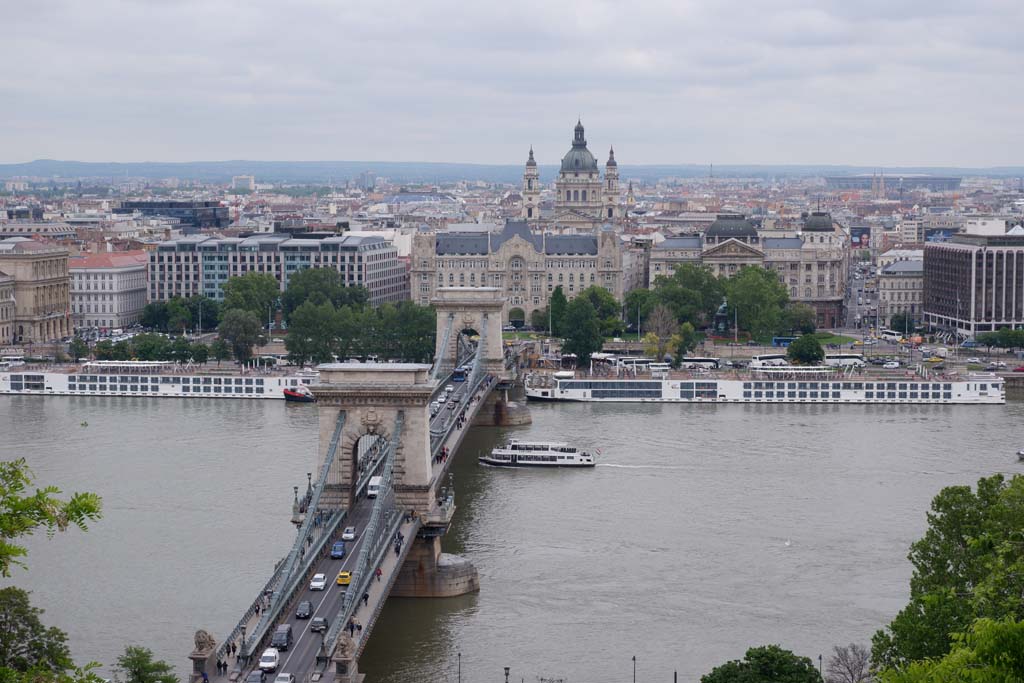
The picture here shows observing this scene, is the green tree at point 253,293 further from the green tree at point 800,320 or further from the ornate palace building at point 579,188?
the ornate palace building at point 579,188

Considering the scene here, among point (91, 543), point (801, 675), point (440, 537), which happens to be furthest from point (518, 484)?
point (801, 675)

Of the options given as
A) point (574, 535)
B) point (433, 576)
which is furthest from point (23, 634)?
point (574, 535)

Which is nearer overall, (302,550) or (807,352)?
(302,550)

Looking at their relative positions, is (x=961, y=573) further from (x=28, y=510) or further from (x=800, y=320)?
(x=800, y=320)

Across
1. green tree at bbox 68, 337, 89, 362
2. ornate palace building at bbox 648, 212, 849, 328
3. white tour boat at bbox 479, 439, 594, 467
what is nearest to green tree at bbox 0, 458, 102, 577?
white tour boat at bbox 479, 439, 594, 467

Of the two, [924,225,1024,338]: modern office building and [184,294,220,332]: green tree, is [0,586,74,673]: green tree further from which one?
[924,225,1024,338]: modern office building

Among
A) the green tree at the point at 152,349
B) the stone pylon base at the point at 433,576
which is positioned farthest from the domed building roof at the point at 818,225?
the stone pylon base at the point at 433,576
